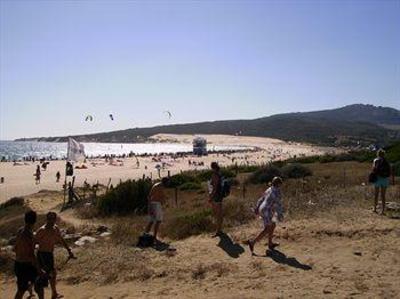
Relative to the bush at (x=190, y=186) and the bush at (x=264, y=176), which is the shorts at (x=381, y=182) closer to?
the bush at (x=190, y=186)

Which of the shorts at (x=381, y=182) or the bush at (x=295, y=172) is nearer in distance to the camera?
the shorts at (x=381, y=182)

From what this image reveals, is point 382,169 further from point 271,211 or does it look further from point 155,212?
point 155,212

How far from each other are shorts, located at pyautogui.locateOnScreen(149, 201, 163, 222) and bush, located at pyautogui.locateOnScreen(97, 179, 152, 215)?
5894 millimetres

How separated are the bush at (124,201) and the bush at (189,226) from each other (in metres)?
4.76

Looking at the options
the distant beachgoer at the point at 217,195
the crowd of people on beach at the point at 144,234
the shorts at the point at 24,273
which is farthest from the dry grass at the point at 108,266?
the shorts at the point at 24,273

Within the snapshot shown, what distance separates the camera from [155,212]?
1256 centimetres

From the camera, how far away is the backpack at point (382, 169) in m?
13.5

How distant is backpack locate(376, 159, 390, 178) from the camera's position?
44.2 feet

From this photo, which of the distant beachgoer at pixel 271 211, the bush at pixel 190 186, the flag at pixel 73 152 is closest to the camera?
the distant beachgoer at pixel 271 211

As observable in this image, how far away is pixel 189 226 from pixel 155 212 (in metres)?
1.20

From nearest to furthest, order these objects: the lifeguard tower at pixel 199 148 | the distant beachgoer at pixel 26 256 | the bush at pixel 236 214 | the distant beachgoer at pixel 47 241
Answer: the distant beachgoer at pixel 26 256 < the distant beachgoer at pixel 47 241 < the bush at pixel 236 214 < the lifeguard tower at pixel 199 148

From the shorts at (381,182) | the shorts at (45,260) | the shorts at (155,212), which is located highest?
the shorts at (381,182)

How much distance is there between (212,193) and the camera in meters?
12.6

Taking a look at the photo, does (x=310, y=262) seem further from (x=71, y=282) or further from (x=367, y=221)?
(x=71, y=282)
